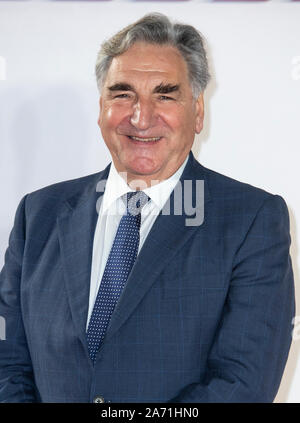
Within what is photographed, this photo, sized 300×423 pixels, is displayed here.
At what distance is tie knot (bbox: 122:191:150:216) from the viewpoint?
6.27 ft

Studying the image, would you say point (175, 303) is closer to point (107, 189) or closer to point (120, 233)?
point (120, 233)

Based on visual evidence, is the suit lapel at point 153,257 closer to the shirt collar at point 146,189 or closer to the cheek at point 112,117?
the shirt collar at point 146,189

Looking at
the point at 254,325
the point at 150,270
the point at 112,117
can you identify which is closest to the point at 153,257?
the point at 150,270

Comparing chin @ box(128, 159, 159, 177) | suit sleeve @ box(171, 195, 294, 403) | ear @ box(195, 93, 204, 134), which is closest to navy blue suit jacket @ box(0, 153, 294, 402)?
suit sleeve @ box(171, 195, 294, 403)

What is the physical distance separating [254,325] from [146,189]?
491 millimetres

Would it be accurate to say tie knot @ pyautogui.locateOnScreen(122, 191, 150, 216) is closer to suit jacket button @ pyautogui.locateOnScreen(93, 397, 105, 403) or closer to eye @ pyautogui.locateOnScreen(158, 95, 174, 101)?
eye @ pyautogui.locateOnScreen(158, 95, 174, 101)

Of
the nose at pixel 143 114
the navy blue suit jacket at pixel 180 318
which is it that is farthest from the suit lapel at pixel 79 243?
the nose at pixel 143 114

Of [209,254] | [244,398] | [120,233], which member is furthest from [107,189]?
[244,398]

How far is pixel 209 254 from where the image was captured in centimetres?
178

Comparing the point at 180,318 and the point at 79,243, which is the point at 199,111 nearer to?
the point at 79,243

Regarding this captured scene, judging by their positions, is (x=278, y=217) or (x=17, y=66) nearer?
(x=278, y=217)

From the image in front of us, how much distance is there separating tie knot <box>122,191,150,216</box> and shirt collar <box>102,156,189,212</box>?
1 centimetres

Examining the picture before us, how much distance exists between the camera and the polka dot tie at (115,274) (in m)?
1.77

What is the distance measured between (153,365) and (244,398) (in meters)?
0.24
